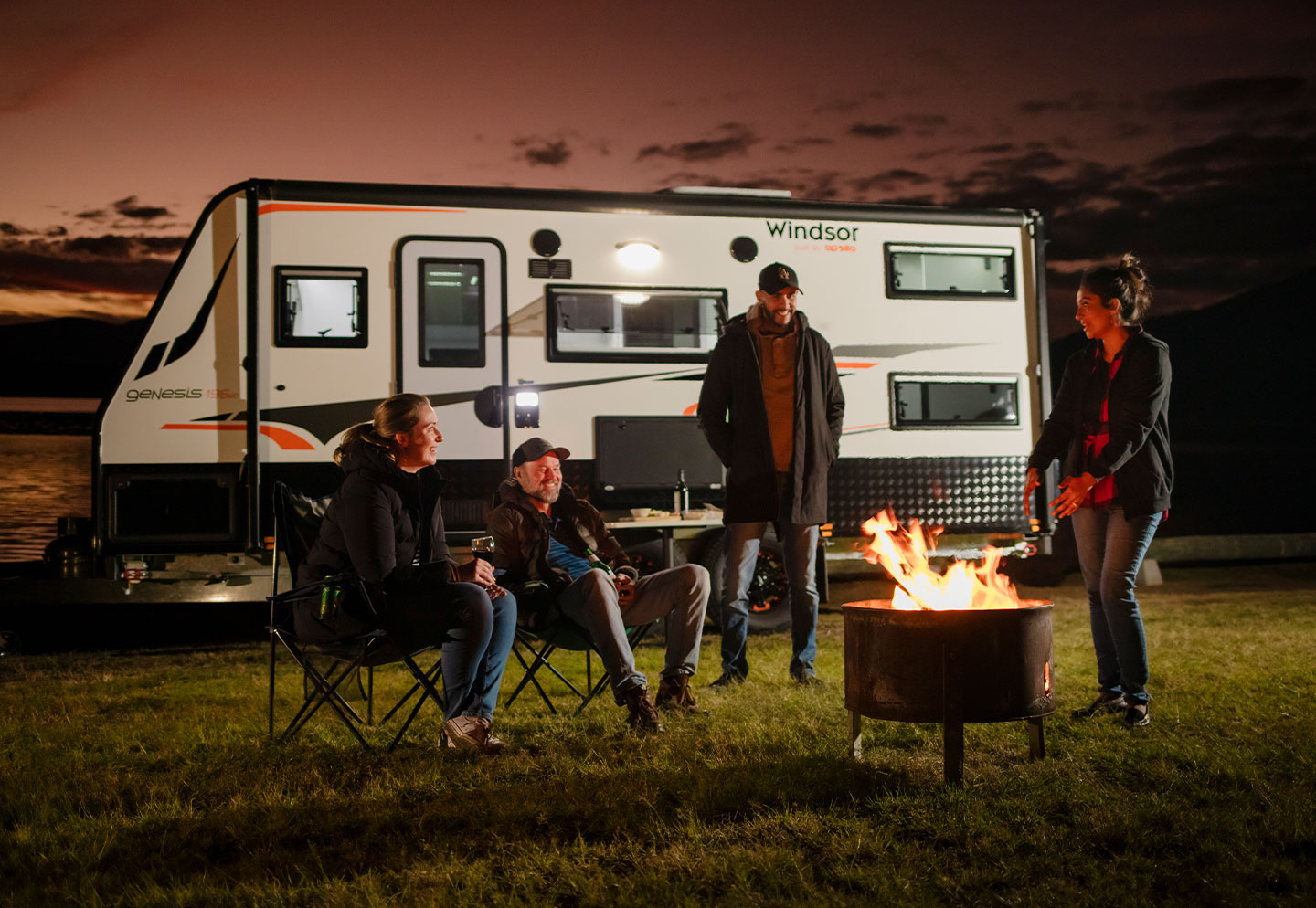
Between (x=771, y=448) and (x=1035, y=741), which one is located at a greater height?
(x=771, y=448)

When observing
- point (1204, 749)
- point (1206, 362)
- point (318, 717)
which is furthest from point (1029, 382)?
point (1206, 362)

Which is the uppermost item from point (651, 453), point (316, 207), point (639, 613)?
point (316, 207)

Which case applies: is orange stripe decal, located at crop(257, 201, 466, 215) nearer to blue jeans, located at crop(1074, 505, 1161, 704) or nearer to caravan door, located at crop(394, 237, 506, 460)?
caravan door, located at crop(394, 237, 506, 460)

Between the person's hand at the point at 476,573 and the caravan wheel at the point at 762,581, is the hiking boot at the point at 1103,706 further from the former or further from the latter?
the caravan wheel at the point at 762,581

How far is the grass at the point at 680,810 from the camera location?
7.85 feet

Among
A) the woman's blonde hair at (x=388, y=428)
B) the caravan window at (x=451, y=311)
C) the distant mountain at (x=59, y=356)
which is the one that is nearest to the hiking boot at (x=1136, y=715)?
the woman's blonde hair at (x=388, y=428)

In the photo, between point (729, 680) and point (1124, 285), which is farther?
point (729, 680)

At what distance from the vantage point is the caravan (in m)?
5.98

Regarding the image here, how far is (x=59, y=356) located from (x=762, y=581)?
8869cm

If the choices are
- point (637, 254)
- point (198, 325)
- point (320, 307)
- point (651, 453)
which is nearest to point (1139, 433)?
point (651, 453)

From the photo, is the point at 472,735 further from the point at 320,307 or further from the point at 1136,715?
the point at 320,307

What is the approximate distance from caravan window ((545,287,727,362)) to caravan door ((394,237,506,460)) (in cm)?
36

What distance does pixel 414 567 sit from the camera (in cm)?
354

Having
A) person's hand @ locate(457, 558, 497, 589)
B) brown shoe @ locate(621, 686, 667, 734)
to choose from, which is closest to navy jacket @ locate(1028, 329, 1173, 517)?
brown shoe @ locate(621, 686, 667, 734)
